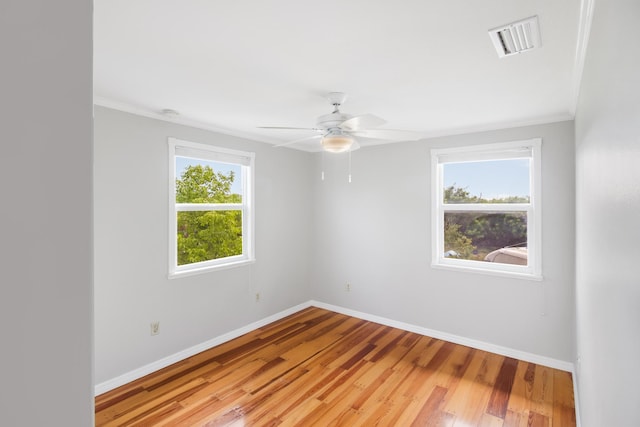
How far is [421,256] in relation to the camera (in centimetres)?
393

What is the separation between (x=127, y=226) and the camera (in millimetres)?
2871

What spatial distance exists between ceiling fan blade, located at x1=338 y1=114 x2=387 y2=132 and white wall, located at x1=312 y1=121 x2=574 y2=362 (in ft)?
5.76

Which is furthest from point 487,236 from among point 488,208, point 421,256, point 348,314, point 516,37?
point 516,37

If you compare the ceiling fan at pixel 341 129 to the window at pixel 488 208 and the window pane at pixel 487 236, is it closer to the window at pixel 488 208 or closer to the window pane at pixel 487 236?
the window at pixel 488 208

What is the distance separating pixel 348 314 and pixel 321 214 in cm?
153

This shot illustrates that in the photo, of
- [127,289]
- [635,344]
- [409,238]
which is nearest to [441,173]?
[409,238]

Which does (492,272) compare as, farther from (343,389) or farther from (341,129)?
(341,129)

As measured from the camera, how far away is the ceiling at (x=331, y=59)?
1470 millimetres

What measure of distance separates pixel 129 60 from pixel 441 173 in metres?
3.30

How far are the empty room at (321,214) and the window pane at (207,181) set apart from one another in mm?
25

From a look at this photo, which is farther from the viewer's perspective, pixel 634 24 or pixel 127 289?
pixel 127 289

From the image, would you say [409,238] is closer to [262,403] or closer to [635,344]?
[262,403]

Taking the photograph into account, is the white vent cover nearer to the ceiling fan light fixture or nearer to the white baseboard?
the ceiling fan light fixture

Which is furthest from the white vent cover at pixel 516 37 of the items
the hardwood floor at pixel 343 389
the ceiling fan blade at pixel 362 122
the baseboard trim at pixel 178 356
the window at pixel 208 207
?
the baseboard trim at pixel 178 356
